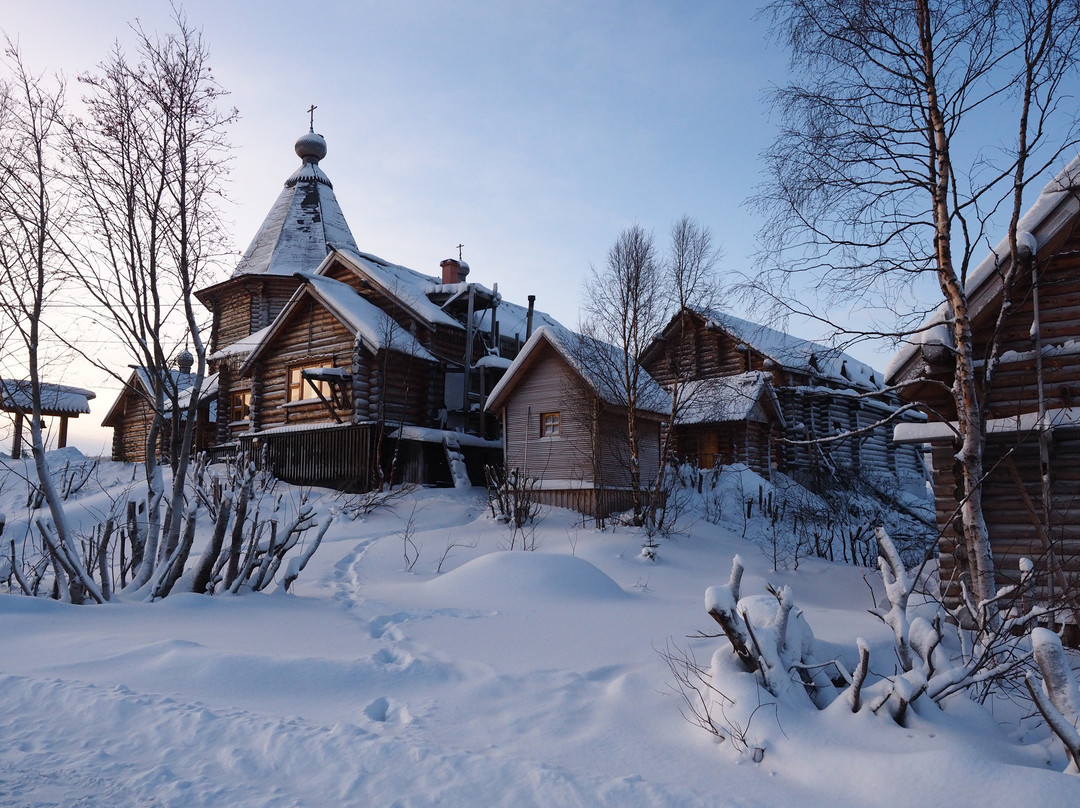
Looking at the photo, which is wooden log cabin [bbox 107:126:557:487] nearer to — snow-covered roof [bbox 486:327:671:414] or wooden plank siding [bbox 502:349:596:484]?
wooden plank siding [bbox 502:349:596:484]

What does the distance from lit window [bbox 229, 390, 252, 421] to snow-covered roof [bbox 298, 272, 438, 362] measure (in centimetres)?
620

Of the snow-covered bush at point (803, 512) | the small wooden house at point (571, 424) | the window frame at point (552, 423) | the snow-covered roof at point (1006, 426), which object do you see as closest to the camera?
the snow-covered roof at point (1006, 426)

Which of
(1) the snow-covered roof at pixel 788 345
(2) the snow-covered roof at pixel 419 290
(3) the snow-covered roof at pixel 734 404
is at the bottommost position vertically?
(3) the snow-covered roof at pixel 734 404

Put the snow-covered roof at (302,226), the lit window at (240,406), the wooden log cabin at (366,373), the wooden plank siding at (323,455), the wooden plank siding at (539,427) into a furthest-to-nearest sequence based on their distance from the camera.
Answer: the snow-covered roof at (302,226), the lit window at (240,406), the wooden log cabin at (366,373), the wooden plank siding at (323,455), the wooden plank siding at (539,427)

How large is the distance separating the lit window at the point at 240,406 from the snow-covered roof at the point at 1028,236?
22.4 m

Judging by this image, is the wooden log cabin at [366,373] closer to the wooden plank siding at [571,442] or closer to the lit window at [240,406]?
the lit window at [240,406]

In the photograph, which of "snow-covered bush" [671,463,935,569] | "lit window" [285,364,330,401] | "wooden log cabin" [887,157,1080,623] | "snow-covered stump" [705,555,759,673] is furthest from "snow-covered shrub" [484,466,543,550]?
"snow-covered stump" [705,555,759,673]

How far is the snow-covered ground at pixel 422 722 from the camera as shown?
3.37m

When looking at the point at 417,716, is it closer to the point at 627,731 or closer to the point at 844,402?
the point at 627,731

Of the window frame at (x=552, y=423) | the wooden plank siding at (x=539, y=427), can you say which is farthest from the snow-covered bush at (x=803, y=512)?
the window frame at (x=552, y=423)

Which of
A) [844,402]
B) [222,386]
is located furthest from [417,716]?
[844,402]

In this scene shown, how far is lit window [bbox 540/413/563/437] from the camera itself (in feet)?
61.4

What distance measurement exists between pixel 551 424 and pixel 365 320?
6.42 metres

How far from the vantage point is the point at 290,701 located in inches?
177
